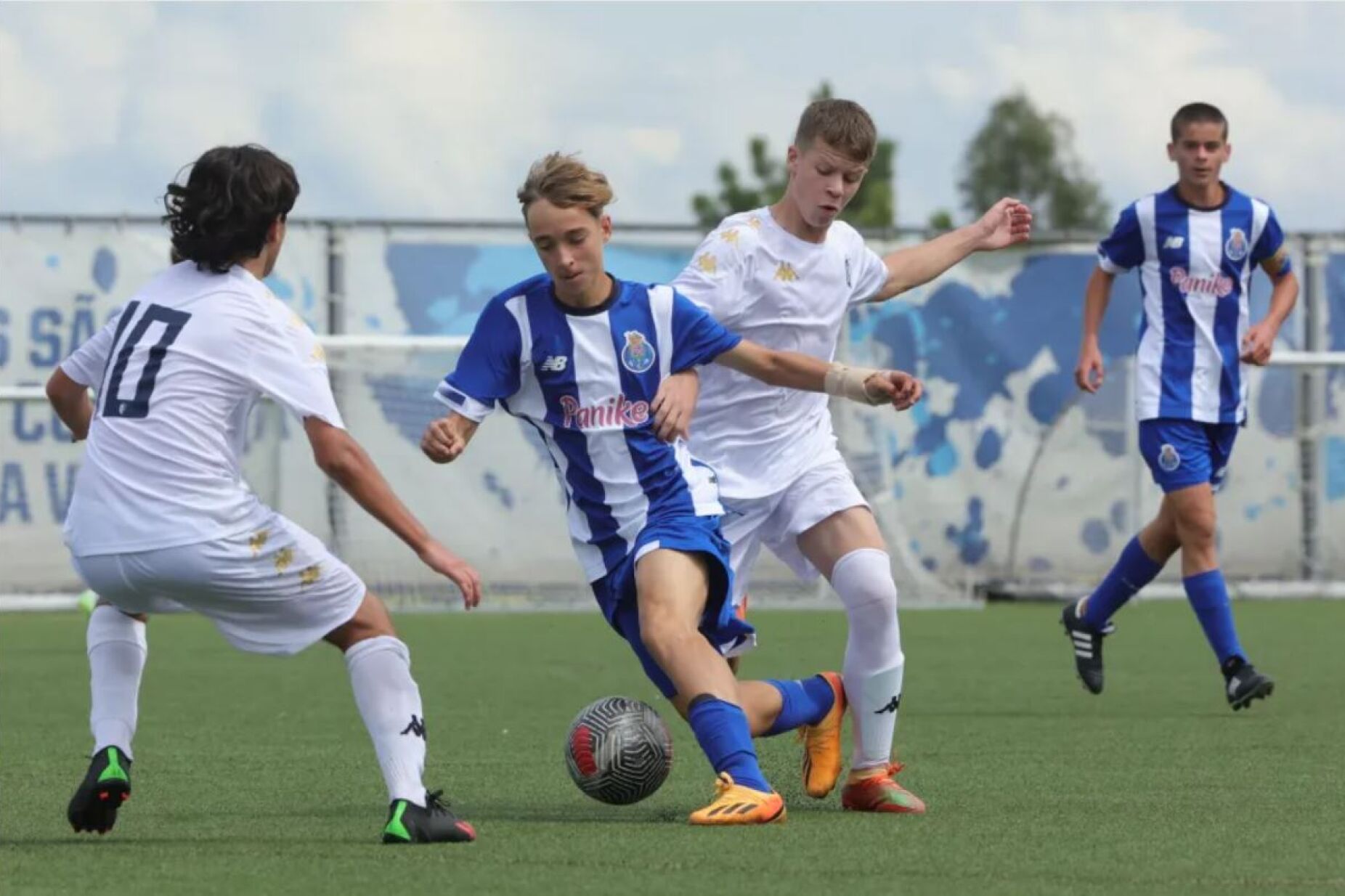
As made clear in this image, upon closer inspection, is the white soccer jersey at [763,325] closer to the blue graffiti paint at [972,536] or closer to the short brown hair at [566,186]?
the short brown hair at [566,186]

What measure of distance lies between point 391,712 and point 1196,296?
17.0 feet

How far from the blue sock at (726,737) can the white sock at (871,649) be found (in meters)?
0.59

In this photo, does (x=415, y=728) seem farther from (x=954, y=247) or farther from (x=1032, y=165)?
(x=1032, y=165)

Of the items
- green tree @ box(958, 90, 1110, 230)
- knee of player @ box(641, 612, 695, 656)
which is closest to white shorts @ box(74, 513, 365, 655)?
knee of player @ box(641, 612, 695, 656)

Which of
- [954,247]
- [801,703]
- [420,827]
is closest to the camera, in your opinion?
[420,827]

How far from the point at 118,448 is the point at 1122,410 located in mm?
14623

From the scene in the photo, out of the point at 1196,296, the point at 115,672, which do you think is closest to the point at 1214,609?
the point at 1196,296

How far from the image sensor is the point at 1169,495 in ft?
31.3

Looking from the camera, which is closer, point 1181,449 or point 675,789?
point 675,789

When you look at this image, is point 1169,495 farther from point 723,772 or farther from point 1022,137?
point 1022,137

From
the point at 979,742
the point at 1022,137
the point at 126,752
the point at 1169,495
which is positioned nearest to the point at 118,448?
the point at 126,752

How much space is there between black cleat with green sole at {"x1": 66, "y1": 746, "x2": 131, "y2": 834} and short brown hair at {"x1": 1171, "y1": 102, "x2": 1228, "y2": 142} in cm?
547

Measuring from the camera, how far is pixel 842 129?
662 cm

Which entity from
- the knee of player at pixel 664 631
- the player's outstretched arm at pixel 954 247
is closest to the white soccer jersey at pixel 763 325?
the player's outstretched arm at pixel 954 247
